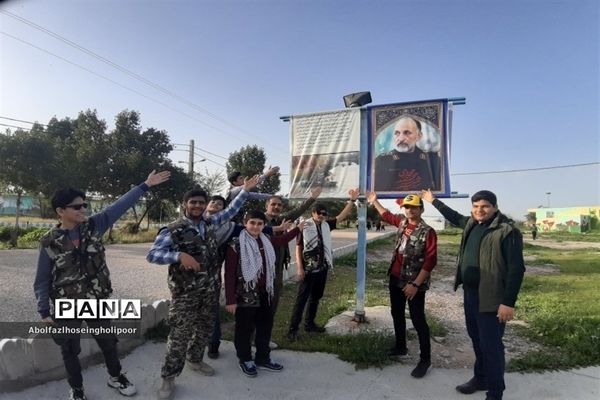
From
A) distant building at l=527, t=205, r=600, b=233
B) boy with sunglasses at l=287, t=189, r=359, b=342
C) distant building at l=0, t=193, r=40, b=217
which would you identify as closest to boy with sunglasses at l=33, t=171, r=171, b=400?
boy with sunglasses at l=287, t=189, r=359, b=342

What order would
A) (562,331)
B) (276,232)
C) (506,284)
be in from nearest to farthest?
(506,284) < (276,232) < (562,331)

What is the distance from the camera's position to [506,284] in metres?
2.78

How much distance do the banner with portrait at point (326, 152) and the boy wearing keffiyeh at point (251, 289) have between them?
1.90 m

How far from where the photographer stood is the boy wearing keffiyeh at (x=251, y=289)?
3289mm

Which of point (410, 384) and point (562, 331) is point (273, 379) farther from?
point (562, 331)

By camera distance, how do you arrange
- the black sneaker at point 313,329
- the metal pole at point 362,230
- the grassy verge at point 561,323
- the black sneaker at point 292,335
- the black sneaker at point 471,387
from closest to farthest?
the black sneaker at point 471,387, the grassy verge at point 561,323, the black sneaker at point 292,335, the black sneaker at point 313,329, the metal pole at point 362,230

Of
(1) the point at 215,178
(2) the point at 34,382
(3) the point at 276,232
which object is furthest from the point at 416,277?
(1) the point at 215,178

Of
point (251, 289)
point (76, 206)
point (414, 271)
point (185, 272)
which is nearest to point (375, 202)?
point (414, 271)

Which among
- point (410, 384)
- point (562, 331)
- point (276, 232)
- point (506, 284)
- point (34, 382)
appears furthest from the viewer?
point (562, 331)

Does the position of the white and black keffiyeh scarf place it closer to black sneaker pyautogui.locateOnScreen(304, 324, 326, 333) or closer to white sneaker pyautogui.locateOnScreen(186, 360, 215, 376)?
white sneaker pyautogui.locateOnScreen(186, 360, 215, 376)

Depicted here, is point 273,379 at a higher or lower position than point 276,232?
lower

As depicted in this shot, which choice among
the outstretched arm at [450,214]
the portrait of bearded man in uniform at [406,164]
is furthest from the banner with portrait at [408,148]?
the outstretched arm at [450,214]

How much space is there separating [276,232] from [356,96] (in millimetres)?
2355

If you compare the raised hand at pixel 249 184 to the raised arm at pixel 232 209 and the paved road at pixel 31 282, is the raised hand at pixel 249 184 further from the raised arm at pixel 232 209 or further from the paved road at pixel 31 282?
the paved road at pixel 31 282
